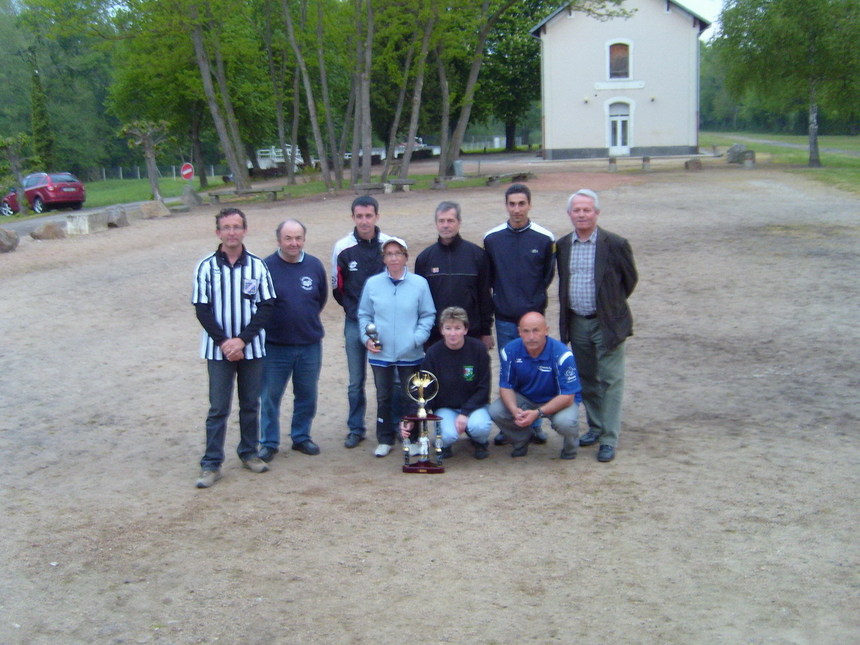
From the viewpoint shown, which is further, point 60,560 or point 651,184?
point 651,184

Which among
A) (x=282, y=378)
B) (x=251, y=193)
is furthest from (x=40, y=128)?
(x=282, y=378)

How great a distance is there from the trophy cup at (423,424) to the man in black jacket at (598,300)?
3.44 feet

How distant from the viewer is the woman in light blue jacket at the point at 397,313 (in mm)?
6441

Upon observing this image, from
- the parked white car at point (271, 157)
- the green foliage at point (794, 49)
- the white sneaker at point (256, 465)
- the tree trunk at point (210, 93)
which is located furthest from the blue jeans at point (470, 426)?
the parked white car at point (271, 157)

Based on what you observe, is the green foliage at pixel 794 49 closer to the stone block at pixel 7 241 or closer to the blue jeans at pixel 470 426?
the stone block at pixel 7 241

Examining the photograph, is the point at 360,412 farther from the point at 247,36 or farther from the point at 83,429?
the point at 247,36

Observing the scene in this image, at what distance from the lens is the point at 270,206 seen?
2586 cm

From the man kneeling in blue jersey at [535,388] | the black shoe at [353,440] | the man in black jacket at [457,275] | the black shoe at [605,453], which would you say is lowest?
the black shoe at [353,440]

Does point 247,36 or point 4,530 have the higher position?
point 247,36

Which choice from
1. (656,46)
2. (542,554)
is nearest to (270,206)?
(542,554)

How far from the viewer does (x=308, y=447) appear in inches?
265

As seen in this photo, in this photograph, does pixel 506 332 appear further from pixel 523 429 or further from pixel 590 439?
pixel 590 439

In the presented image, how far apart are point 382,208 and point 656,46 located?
26.5 metres

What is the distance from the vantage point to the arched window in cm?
4375
